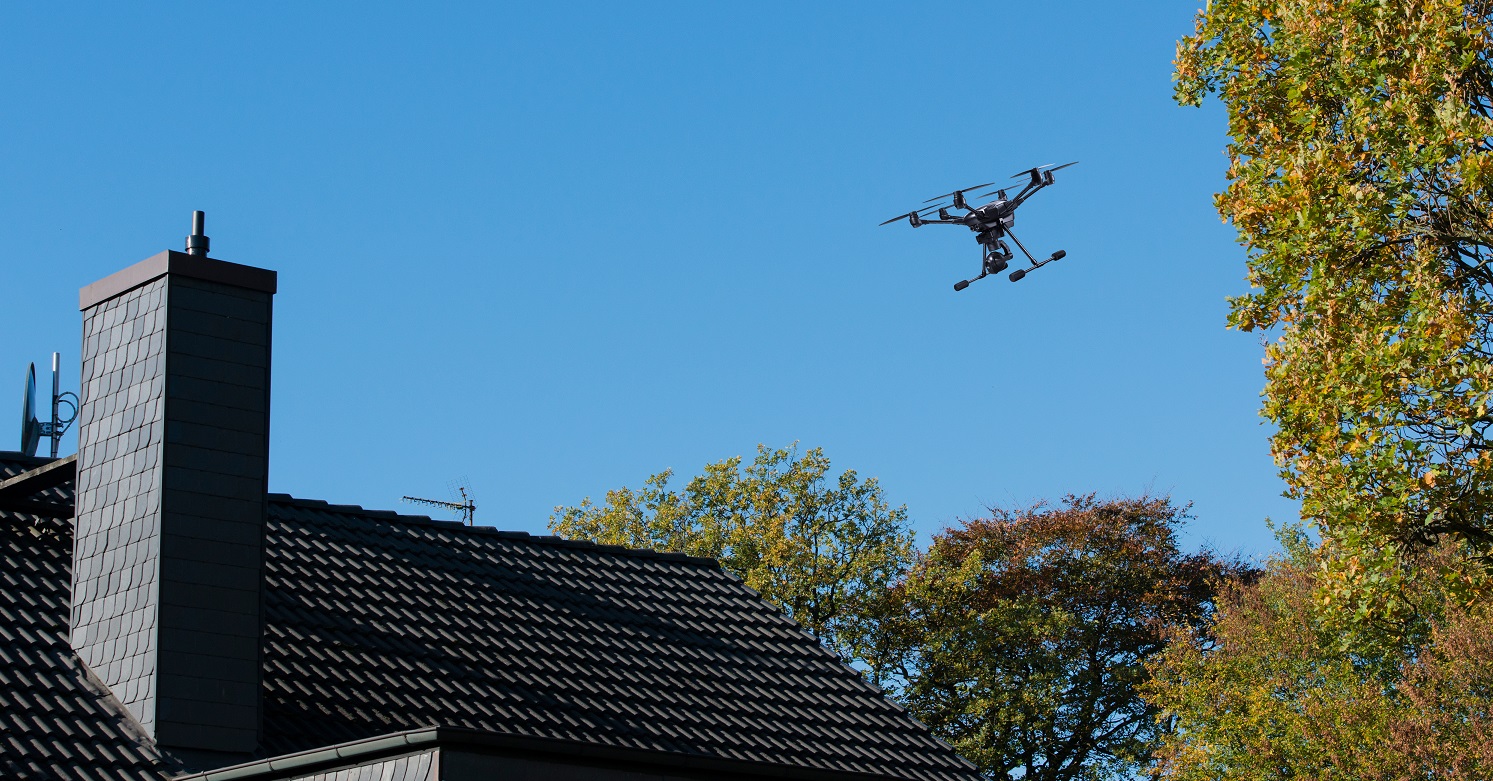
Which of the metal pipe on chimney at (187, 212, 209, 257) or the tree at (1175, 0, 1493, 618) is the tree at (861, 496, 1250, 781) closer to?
the tree at (1175, 0, 1493, 618)

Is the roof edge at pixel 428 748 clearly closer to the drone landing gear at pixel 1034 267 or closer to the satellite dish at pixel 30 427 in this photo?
the satellite dish at pixel 30 427

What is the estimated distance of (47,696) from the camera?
32.9ft

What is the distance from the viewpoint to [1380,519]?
1233cm

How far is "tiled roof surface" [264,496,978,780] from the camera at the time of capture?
11609 millimetres

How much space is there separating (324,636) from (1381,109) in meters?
8.86

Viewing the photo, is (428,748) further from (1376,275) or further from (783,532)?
(783,532)

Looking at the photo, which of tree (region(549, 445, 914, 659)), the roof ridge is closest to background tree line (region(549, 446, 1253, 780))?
tree (region(549, 445, 914, 659))

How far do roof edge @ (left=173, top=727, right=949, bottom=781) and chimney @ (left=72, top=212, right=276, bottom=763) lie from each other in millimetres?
705

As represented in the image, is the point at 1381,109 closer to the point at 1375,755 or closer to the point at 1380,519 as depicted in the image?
the point at 1380,519

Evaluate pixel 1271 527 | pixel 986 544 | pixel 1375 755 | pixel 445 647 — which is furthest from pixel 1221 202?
pixel 986 544

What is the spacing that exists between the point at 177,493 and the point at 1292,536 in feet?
88.2

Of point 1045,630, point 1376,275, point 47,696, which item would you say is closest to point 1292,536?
point 1045,630

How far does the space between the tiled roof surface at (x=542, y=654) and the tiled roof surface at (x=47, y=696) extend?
1.00 metres

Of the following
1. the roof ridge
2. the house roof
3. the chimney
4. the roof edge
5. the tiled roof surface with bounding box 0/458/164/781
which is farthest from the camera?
the roof ridge
